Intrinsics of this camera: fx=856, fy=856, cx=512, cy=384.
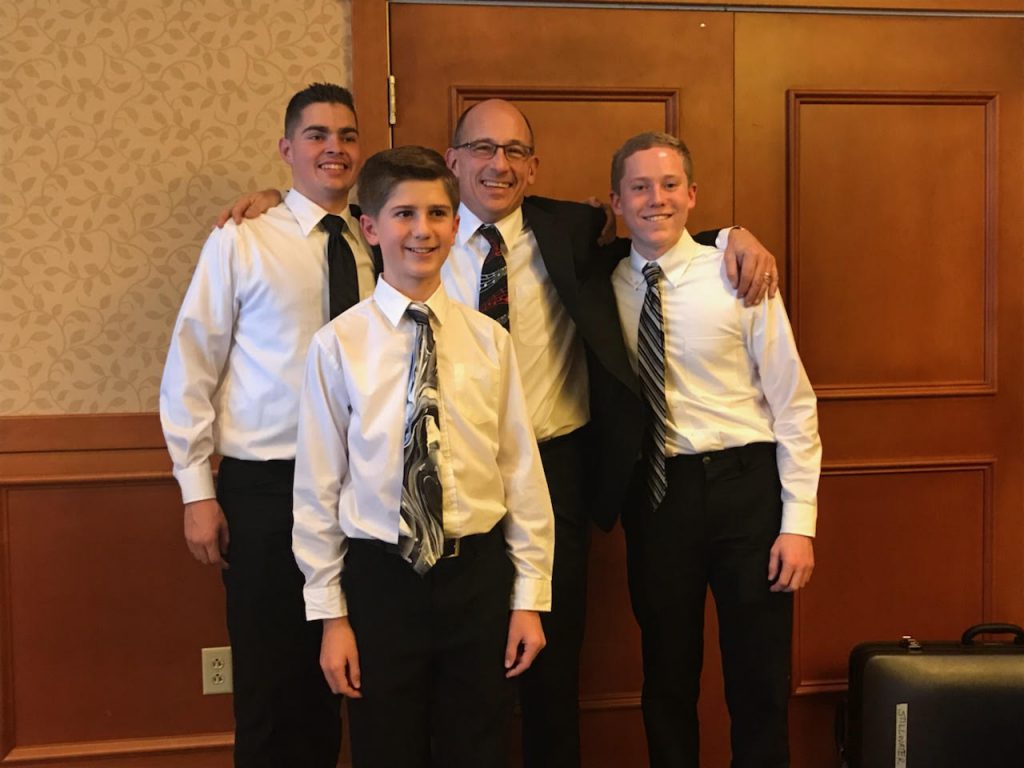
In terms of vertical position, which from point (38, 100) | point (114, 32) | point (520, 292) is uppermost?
point (114, 32)

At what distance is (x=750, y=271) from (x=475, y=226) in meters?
0.56

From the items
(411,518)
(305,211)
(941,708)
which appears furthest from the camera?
(941,708)

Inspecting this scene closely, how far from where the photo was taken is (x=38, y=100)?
1927mm

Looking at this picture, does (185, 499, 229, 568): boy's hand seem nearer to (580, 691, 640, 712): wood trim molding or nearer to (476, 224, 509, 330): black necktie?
(476, 224, 509, 330): black necktie

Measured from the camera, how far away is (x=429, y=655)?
133 centimetres

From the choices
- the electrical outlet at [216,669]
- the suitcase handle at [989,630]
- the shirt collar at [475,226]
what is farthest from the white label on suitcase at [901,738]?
the electrical outlet at [216,669]

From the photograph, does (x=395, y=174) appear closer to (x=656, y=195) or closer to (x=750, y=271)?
(x=656, y=195)

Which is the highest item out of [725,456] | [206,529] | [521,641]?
[725,456]

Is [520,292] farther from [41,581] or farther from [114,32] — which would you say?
[41,581]

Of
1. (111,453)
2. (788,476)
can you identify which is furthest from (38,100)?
(788,476)

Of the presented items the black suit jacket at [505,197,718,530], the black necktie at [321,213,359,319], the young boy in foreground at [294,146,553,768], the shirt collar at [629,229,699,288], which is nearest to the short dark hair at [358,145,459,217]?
the young boy in foreground at [294,146,553,768]

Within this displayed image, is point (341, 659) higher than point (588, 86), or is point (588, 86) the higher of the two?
point (588, 86)

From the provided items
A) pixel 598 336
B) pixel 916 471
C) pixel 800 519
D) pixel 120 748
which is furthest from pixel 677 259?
pixel 120 748

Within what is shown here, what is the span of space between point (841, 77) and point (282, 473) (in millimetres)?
1645
